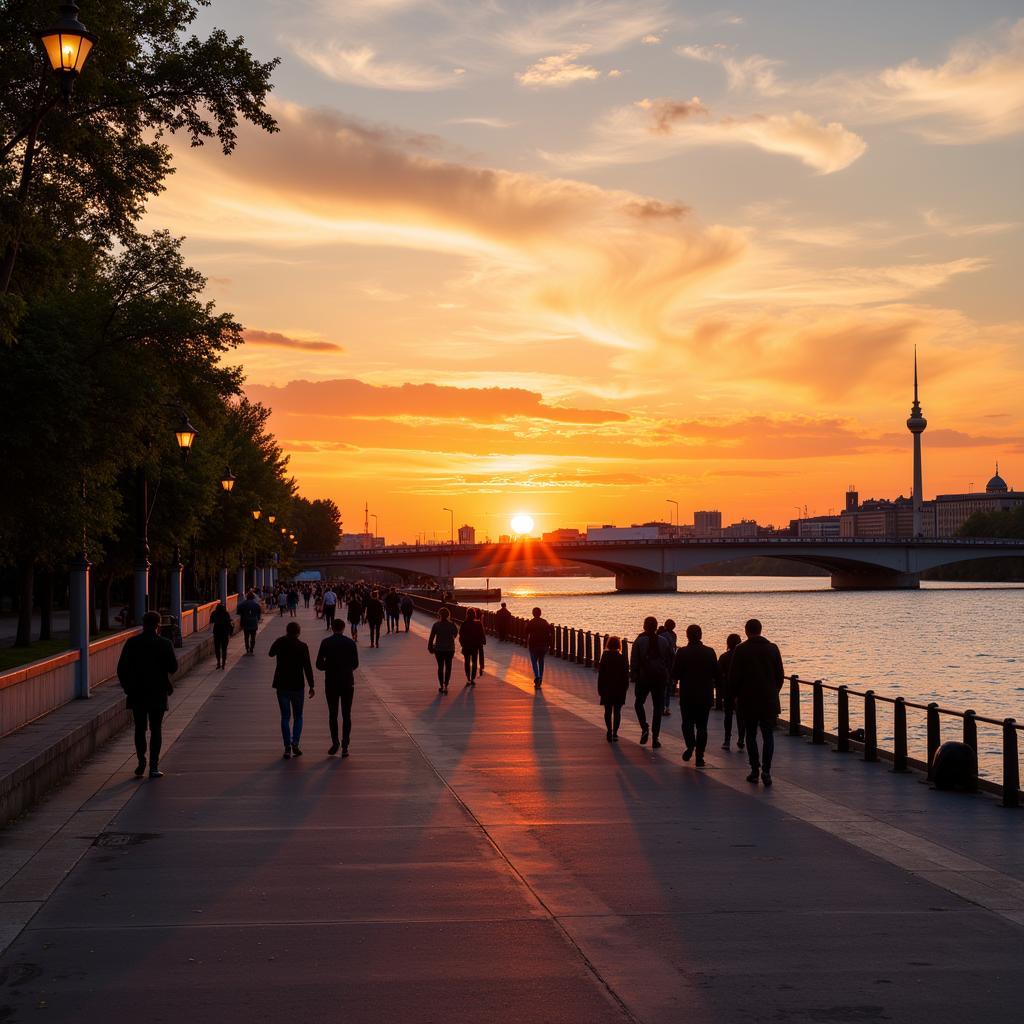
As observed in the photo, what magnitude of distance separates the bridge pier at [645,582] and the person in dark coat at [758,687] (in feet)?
473

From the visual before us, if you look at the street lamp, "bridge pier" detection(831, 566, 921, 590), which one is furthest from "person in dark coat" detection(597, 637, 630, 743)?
"bridge pier" detection(831, 566, 921, 590)

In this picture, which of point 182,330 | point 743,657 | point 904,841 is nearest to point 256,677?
point 182,330

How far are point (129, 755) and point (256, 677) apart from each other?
15.5m

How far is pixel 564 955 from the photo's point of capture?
26.8ft

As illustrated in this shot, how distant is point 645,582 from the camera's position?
6644 inches

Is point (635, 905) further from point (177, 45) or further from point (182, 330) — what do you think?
point (182, 330)

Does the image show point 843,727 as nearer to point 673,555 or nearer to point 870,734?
point 870,734

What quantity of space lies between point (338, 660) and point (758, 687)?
5.67m

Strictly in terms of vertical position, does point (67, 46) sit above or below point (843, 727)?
above

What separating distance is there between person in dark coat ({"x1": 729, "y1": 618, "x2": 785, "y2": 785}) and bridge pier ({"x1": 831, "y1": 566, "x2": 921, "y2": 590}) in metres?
152

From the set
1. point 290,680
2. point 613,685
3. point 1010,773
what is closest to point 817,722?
point 613,685

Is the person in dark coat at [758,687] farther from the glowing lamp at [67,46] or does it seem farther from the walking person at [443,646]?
the walking person at [443,646]

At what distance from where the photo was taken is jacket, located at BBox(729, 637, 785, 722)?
15.7 m

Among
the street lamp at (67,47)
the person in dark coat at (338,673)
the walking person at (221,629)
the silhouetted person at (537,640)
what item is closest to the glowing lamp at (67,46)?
the street lamp at (67,47)
